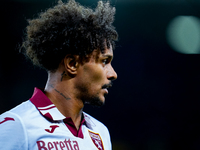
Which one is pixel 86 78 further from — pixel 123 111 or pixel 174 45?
pixel 174 45

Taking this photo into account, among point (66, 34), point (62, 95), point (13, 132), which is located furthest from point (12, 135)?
point (66, 34)

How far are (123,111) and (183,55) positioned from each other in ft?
4.21

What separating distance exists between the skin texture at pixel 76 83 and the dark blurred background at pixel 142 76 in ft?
7.68

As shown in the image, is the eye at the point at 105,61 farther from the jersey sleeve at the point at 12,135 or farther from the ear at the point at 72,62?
the jersey sleeve at the point at 12,135

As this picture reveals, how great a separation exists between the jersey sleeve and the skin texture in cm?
26

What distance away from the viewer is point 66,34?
1.38 metres

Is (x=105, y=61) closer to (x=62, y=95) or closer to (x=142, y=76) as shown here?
(x=62, y=95)

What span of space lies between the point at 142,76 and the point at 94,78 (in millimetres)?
2563

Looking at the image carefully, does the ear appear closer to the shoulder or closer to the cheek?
the cheek

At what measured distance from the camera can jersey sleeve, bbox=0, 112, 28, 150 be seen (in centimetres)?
109

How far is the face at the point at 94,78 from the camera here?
1.37 metres

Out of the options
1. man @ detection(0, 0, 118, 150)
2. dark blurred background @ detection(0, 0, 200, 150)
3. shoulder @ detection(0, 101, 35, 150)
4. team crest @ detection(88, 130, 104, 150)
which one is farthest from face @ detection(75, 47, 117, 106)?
dark blurred background @ detection(0, 0, 200, 150)

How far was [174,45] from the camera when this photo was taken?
401 cm

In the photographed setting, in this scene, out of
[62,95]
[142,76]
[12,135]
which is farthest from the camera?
[142,76]
